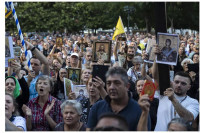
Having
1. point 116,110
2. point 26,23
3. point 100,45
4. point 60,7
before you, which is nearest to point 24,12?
point 26,23

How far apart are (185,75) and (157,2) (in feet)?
3.65

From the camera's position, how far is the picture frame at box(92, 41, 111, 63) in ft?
22.9

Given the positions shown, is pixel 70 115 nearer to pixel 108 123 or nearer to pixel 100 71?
pixel 100 71

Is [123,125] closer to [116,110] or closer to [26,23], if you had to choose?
[116,110]

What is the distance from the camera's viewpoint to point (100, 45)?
7.26m

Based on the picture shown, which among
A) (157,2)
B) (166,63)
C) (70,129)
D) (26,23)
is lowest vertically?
(70,129)

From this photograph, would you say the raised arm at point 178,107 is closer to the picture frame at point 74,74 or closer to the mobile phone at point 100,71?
the mobile phone at point 100,71

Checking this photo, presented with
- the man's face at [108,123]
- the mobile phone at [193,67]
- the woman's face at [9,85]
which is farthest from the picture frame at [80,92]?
the man's face at [108,123]

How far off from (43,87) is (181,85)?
1.89 m

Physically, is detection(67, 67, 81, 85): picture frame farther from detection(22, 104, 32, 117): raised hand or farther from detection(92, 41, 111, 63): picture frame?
detection(22, 104, 32, 117): raised hand

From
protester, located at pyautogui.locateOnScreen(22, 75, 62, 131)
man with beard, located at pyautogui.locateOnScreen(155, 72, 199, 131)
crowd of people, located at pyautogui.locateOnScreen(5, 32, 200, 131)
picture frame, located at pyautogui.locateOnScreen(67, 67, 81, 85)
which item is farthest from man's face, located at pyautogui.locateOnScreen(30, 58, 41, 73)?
man with beard, located at pyautogui.locateOnScreen(155, 72, 199, 131)

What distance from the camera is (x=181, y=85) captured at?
5242 mm

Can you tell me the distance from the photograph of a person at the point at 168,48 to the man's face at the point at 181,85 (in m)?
0.23

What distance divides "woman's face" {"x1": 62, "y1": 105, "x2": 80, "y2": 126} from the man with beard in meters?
1.01
